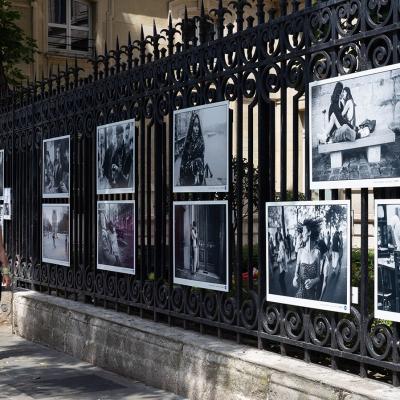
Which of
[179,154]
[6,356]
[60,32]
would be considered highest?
[60,32]

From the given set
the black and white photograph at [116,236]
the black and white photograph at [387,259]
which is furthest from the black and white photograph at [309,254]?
the black and white photograph at [116,236]

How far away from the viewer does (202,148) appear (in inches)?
266

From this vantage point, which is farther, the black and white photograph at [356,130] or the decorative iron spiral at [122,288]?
the decorative iron spiral at [122,288]

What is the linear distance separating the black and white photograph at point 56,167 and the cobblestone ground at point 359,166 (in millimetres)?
4501

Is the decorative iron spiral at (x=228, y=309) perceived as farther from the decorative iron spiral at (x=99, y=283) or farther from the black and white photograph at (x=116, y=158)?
the decorative iron spiral at (x=99, y=283)

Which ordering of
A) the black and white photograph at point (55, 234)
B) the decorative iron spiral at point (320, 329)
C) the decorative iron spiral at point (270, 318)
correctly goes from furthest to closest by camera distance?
the black and white photograph at point (55, 234) → the decorative iron spiral at point (270, 318) → the decorative iron spiral at point (320, 329)

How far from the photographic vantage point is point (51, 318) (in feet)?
29.6

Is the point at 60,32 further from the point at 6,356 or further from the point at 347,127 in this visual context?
the point at 347,127

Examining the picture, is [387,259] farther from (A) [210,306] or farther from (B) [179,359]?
(B) [179,359]

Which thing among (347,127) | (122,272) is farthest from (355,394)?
(122,272)

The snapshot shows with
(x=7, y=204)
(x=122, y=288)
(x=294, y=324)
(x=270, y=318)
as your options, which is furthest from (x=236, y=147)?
(x=7, y=204)

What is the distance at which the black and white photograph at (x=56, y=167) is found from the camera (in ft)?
30.7

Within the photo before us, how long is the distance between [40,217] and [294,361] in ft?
17.5

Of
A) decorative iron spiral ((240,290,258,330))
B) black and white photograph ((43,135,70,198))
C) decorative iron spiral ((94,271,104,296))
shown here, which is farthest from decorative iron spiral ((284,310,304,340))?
black and white photograph ((43,135,70,198))
